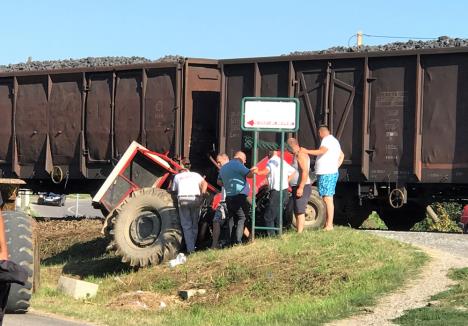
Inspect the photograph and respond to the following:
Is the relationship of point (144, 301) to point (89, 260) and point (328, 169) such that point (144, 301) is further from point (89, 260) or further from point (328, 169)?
point (89, 260)

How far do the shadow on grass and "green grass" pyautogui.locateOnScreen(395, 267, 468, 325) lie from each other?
5.98m

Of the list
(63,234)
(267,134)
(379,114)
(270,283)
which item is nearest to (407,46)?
(379,114)

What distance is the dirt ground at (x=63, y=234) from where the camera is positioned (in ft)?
52.1

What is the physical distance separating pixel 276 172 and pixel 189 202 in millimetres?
1615

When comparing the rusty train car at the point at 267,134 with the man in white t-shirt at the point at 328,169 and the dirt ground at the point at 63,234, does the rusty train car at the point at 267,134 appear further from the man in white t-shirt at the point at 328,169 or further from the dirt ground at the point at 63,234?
the man in white t-shirt at the point at 328,169

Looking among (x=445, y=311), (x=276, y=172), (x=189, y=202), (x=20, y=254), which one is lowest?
(x=445, y=311)

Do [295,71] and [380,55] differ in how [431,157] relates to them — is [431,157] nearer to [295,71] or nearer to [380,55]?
[380,55]

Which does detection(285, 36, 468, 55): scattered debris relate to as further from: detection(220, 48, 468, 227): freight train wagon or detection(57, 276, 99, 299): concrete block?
detection(57, 276, 99, 299): concrete block

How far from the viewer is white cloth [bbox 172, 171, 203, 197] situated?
13.3 meters

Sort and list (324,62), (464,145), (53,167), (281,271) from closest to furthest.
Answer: (281,271) → (464,145) → (324,62) → (53,167)

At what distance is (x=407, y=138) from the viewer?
1466 cm

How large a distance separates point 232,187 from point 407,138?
3.94m

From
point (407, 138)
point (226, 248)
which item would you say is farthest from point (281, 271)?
point (407, 138)

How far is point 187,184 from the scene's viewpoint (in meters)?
13.4
